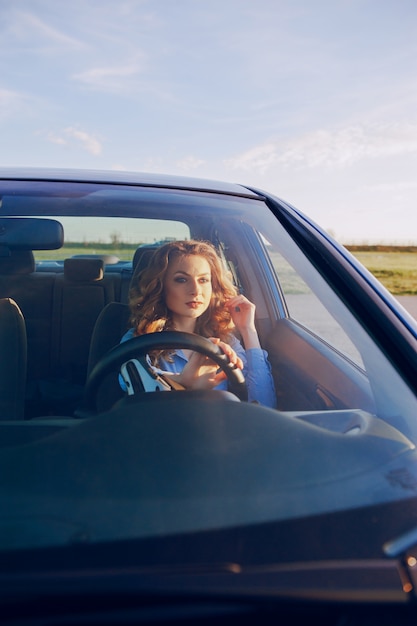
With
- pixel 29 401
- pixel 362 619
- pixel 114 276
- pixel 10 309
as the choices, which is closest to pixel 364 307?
pixel 362 619

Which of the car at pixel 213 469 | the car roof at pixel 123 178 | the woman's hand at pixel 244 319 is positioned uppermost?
the car roof at pixel 123 178

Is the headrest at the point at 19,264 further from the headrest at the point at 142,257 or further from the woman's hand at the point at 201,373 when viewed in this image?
the woman's hand at the point at 201,373

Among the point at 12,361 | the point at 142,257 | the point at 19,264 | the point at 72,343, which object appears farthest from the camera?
the point at 19,264

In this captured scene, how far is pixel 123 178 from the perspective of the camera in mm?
1847

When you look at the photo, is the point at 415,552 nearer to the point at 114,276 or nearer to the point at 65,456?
the point at 65,456

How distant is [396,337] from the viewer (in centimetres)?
137

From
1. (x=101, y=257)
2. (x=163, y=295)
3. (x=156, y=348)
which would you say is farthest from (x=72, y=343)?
(x=156, y=348)

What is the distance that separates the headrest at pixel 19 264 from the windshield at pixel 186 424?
39.7 inches

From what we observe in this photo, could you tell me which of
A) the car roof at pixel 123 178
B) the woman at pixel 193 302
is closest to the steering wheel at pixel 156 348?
the woman at pixel 193 302

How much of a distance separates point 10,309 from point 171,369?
1.89 feet

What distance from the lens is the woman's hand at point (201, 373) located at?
1731 millimetres

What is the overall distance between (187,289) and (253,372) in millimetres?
347

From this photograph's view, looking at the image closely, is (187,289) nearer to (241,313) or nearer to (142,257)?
(241,313)

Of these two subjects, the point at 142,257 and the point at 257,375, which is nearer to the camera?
the point at 257,375
